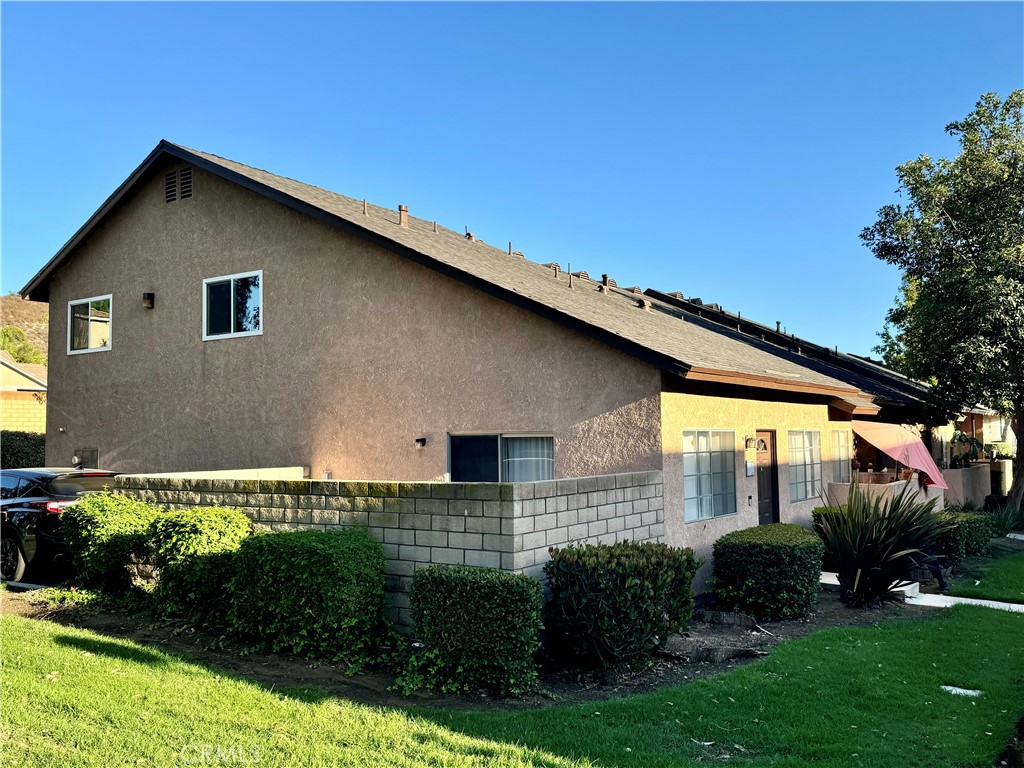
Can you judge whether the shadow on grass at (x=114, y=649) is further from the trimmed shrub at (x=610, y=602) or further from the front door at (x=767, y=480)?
the front door at (x=767, y=480)

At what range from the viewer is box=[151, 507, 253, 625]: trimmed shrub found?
8.30 meters

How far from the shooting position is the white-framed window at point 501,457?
1101 cm

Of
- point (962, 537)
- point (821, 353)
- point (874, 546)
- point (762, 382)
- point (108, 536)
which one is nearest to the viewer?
point (108, 536)

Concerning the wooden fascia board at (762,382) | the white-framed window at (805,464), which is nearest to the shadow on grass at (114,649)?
the wooden fascia board at (762,382)

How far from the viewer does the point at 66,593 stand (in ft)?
31.7

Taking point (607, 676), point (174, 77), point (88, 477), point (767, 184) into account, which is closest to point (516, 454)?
point (607, 676)

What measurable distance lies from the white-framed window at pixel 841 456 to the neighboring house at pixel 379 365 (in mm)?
83

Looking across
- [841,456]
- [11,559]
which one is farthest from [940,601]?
[11,559]

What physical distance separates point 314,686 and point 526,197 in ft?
55.2

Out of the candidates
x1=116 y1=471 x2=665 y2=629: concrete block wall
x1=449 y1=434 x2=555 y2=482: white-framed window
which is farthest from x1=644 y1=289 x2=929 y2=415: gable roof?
x1=116 y1=471 x2=665 y2=629: concrete block wall

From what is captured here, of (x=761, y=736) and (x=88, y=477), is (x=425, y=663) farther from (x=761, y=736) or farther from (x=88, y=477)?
(x=88, y=477)

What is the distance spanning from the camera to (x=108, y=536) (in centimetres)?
933

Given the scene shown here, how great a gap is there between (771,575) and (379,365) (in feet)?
21.4

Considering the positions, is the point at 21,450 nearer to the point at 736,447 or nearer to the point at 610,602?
the point at 736,447
